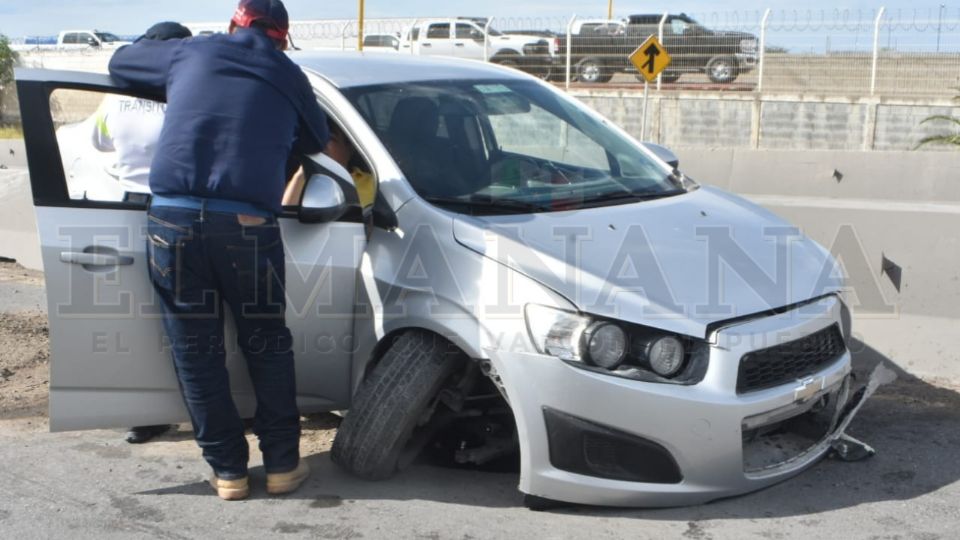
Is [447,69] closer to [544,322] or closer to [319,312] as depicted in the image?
[319,312]

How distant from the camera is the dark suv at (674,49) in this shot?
68.2 feet

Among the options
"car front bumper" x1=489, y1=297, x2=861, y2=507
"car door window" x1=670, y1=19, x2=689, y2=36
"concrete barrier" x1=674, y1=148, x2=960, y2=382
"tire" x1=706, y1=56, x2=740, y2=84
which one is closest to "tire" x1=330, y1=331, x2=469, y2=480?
"car front bumper" x1=489, y1=297, x2=861, y2=507

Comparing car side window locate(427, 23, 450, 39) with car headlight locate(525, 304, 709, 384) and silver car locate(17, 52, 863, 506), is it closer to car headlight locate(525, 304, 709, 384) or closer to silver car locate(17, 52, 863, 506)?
silver car locate(17, 52, 863, 506)

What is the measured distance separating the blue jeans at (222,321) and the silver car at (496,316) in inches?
5.6

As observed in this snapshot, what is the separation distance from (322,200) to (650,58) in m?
16.7

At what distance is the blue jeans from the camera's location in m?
3.89

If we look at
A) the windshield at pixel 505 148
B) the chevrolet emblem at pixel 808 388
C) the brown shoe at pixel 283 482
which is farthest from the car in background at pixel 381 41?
the chevrolet emblem at pixel 808 388

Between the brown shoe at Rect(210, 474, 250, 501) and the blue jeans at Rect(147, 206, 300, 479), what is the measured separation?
3cm

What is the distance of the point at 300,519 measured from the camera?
157 inches

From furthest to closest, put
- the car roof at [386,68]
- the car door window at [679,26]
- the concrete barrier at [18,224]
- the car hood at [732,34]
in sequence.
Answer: the car door window at [679,26], the car hood at [732,34], the concrete barrier at [18,224], the car roof at [386,68]

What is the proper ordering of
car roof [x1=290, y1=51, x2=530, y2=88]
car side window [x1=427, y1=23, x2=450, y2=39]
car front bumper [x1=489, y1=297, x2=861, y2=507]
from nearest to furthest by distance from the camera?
car front bumper [x1=489, y1=297, x2=861, y2=507] < car roof [x1=290, y1=51, x2=530, y2=88] < car side window [x1=427, y1=23, x2=450, y2=39]

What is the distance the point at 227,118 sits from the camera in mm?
3865

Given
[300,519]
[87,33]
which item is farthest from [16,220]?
[87,33]

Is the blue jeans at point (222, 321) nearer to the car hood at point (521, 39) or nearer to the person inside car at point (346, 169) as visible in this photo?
the person inside car at point (346, 169)
